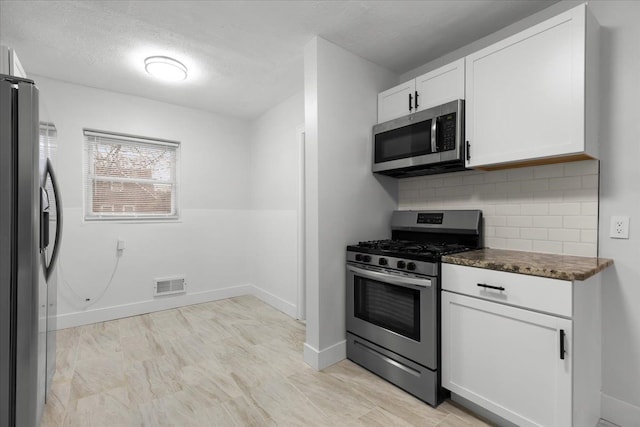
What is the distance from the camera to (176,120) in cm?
387

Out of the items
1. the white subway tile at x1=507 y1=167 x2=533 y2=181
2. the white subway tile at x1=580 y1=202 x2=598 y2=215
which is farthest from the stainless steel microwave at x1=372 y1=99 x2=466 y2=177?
the white subway tile at x1=580 y1=202 x2=598 y2=215

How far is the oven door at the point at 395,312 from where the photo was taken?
1880mm

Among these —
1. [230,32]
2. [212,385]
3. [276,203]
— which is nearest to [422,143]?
[230,32]

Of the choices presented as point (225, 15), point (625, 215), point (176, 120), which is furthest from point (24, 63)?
point (625, 215)

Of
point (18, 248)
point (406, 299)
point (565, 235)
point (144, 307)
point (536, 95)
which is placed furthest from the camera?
point (144, 307)

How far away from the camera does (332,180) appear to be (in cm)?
243

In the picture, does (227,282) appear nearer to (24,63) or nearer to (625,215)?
(24,63)

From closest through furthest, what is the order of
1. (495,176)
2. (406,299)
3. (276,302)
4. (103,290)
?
(406,299)
(495,176)
(103,290)
(276,302)

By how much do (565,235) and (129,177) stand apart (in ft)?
13.9

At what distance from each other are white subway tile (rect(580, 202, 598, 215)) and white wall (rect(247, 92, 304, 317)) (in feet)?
8.01

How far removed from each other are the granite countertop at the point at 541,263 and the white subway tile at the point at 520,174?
0.52 meters

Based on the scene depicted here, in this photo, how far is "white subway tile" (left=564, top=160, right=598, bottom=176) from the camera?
1804 millimetres

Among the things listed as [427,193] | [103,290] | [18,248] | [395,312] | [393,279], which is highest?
[427,193]

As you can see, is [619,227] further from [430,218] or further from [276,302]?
[276,302]
